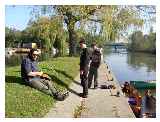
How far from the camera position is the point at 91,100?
670 cm

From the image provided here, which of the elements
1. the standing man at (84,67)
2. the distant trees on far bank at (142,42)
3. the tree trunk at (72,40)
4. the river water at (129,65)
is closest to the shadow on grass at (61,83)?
the standing man at (84,67)

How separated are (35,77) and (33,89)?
0.48ft

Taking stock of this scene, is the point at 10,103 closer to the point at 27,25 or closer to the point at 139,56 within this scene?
the point at 27,25

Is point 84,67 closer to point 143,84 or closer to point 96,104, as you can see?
point 96,104

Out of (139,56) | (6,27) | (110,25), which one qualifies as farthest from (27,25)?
(139,56)

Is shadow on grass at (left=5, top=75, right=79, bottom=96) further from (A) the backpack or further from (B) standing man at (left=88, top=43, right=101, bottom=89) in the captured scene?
(A) the backpack

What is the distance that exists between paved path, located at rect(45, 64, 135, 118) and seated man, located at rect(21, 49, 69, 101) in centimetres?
16

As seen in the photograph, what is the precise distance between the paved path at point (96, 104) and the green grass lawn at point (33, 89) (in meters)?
0.12

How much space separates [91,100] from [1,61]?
3.86 feet

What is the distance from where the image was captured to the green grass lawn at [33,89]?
618 cm

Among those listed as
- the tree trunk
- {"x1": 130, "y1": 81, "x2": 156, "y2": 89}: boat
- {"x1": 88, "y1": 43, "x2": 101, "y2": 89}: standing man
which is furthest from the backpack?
{"x1": 130, "y1": 81, "x2": 156, "y2": 89}: boat

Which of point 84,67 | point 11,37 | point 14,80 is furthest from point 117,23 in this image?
point 14,80

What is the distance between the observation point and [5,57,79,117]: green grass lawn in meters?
6.18

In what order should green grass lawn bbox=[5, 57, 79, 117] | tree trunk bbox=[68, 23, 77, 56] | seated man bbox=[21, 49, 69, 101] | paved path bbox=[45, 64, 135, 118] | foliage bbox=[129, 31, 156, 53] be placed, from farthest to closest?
tree trunk bbox=[68, 23, 77, 56] < foliage bbox=[129, 31, 156, 53] < seated man bbox=[21, 49, 69, 101] < paved path bbox=[45, 64, 135, 118] < green grass lawn bbox=[5, 57, 79, 117]
